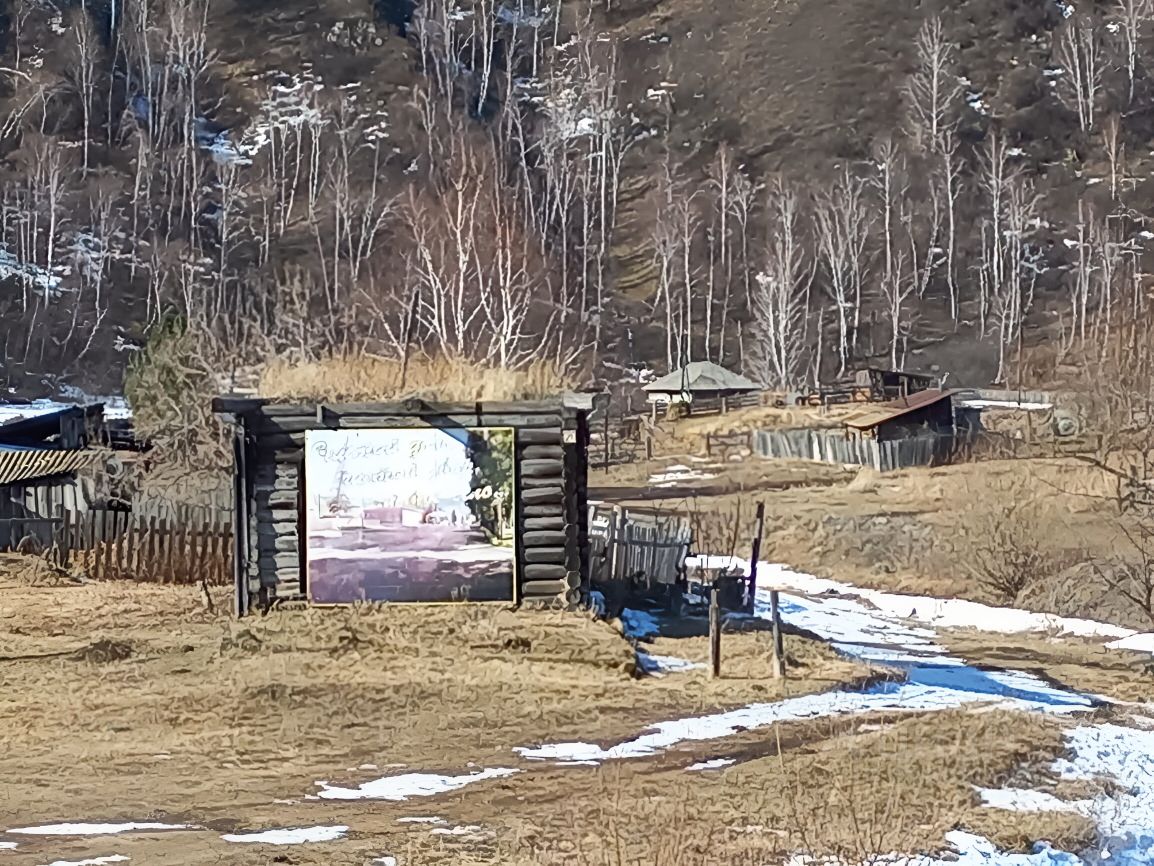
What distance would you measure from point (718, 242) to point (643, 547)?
62.0 meters

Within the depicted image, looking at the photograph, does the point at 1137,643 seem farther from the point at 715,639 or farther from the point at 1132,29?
the point at 1132,29

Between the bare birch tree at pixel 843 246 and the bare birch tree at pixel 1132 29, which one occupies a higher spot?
the bare birch tree at pixel 1132 29

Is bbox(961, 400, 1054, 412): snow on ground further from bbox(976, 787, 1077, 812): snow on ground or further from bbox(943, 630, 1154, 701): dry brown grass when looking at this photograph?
bbox(976, 787, 1077, 812): snow on ground

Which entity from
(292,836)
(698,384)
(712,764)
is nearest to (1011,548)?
(712,764)

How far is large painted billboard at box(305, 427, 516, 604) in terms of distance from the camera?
16875mm

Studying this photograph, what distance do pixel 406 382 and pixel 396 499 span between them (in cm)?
154

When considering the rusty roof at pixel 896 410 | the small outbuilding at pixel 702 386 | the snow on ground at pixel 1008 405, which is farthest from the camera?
the small outbuilding at pixel 702 386

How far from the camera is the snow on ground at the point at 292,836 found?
365 inches

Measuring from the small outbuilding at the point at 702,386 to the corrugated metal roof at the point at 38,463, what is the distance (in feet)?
122

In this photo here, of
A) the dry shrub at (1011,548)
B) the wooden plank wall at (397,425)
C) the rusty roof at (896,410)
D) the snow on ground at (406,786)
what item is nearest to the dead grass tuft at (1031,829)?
the snow on ground at (406,786)

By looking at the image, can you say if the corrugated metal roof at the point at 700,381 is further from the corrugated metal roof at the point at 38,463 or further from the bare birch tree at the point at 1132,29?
the bare birch tree at the point at 1132,29

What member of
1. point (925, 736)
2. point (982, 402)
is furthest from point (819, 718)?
point (982, 402)

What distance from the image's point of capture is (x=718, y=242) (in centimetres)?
8231

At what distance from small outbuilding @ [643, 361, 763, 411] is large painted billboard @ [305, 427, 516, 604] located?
4569 centimetres
